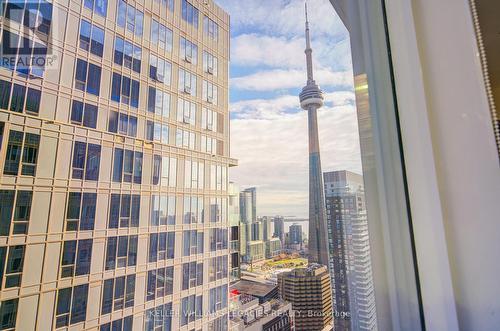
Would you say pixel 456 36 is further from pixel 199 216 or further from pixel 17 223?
pixel 17 223

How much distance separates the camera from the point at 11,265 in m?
0.70

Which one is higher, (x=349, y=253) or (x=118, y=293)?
(x=349, y=253)

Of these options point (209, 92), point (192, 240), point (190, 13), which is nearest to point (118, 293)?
point (192, 240)

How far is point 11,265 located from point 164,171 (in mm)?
563

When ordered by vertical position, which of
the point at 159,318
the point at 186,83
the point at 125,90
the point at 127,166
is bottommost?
the point at 159,318

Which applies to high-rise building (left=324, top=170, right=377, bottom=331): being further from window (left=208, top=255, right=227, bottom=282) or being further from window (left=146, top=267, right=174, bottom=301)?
window (left=146, top=267, right=174, bottom=301)

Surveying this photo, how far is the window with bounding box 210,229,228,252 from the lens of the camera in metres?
0.98

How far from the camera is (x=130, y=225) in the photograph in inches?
37.9

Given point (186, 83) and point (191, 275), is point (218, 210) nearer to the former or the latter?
point (191, 275)

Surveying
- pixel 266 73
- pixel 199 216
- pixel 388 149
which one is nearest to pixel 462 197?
pixel 388 149

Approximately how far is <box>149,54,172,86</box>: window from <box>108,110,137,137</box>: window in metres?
0.24

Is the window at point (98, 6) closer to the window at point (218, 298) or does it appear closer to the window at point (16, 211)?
the window at point (16, 211)

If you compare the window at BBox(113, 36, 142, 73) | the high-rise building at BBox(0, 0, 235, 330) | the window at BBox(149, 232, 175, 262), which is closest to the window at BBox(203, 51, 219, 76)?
the high-rise building at BBox(0, 0, 235, 330)

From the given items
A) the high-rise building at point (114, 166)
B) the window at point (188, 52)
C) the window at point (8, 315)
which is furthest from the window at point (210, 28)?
the window at point (8, 315)
